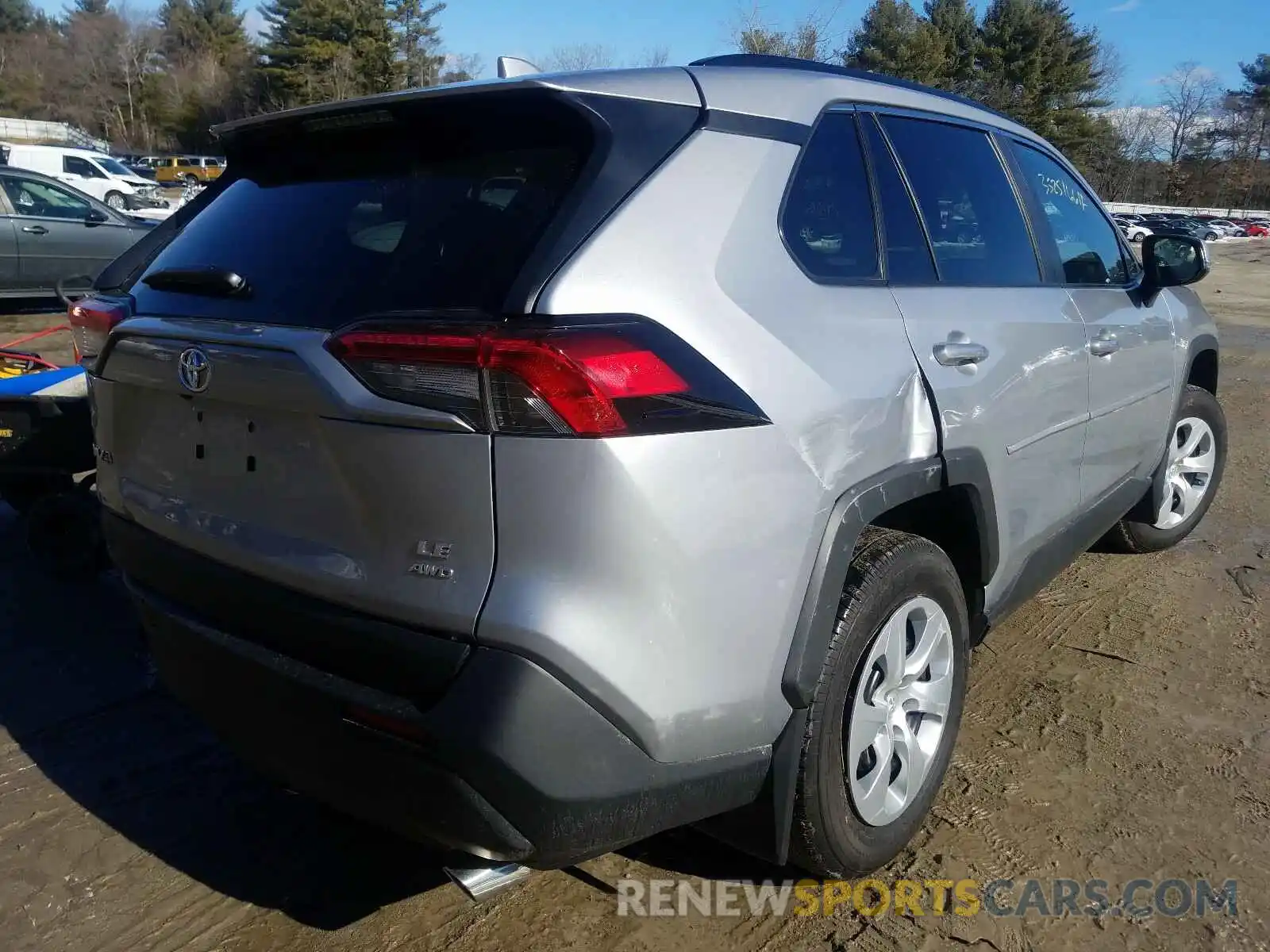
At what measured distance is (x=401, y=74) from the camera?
2213 inches

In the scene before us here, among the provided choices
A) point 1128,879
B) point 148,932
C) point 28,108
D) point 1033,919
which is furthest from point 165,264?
point 28,108

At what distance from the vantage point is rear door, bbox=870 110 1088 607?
102 inches

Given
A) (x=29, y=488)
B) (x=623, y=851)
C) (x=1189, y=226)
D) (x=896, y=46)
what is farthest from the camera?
(x=1189, y=226)

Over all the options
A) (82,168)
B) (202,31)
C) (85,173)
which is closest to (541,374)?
(85,173)

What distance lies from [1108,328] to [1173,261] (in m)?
0.75

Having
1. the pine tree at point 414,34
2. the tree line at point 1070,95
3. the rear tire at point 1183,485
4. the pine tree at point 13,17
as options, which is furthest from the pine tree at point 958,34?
the pine tree at point 13,17

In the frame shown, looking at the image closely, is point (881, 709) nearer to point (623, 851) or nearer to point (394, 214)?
point (623, 851)

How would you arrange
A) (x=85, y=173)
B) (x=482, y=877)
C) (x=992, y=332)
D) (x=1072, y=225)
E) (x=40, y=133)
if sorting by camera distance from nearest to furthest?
(x=482, y=877) → (x=992, y=332) → (x=1072, y=225) → (x=85, y=173) → (x=40, y=133)

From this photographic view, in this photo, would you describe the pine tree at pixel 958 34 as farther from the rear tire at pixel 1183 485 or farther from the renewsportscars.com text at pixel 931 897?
the renewsportscars.com text at pixel 931 897

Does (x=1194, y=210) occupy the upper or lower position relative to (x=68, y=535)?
upper

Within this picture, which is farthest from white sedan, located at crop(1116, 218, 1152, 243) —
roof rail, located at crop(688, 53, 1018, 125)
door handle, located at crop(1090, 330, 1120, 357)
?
roof rail, located at crop(688, 53, 1018, 125)

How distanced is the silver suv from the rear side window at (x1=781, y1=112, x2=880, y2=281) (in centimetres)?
1

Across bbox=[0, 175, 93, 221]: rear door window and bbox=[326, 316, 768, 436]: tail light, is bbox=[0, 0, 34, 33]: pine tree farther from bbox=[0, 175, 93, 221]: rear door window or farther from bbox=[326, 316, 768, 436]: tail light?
bbox=[326, 316, 768, 436]: tail light

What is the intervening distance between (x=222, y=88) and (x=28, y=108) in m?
19.0
